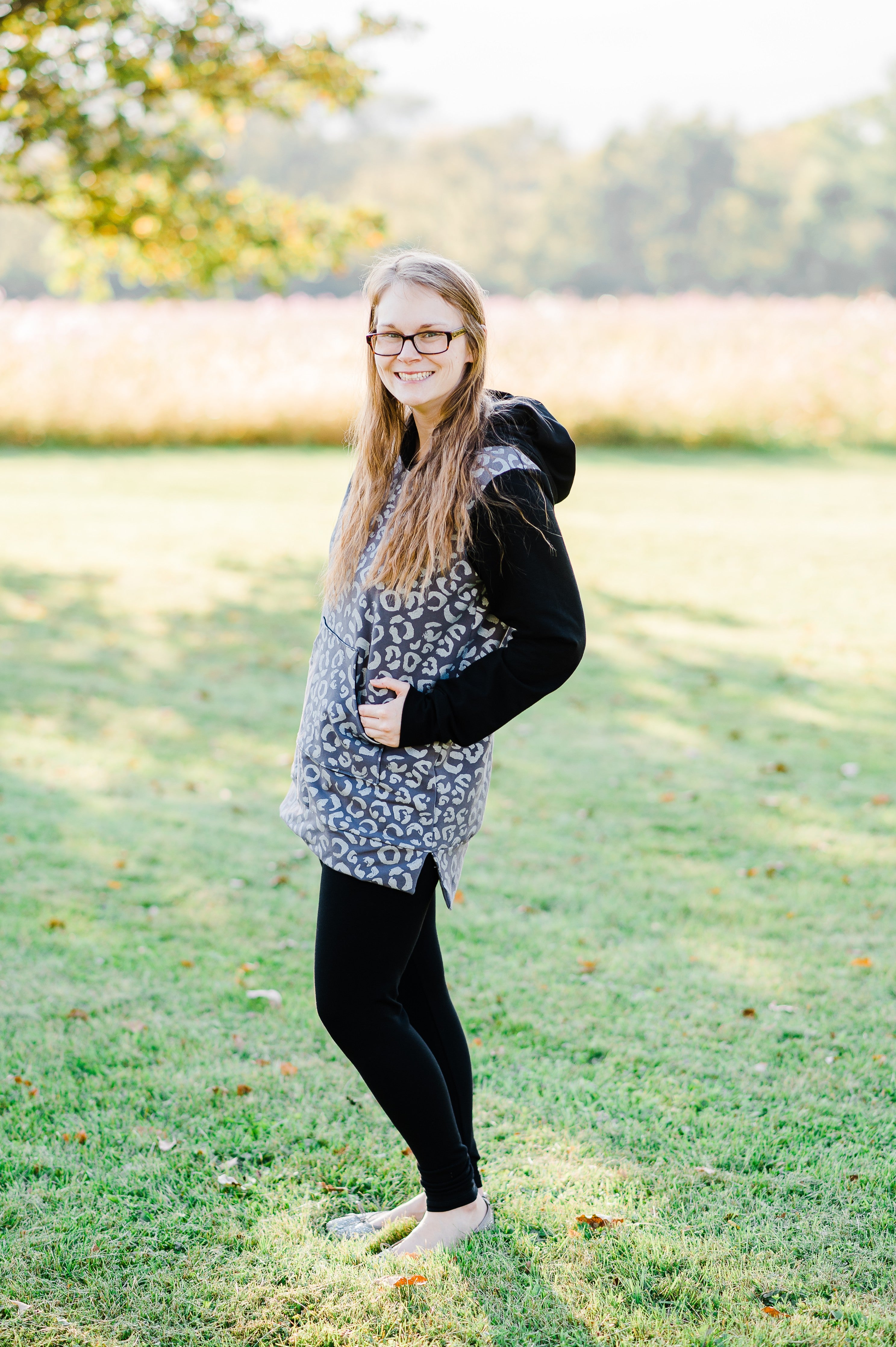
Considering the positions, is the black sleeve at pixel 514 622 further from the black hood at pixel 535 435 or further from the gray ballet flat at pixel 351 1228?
the gray ballet flat at pixel 351 1228

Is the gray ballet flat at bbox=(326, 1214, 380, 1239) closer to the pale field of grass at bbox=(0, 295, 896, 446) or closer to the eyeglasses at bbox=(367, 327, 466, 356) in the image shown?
the eyeglasses at bbox=(367, 327, 466, 356)

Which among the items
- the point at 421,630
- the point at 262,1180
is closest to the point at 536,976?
the point at 262,1180

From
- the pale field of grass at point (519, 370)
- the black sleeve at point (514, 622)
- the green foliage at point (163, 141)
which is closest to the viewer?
the black sleeve at point (514, 622)

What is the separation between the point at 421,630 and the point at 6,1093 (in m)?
1.88

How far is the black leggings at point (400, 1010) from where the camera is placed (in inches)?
86.7

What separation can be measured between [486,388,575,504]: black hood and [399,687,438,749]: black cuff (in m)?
0.47

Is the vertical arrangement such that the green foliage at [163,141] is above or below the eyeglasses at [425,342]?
above

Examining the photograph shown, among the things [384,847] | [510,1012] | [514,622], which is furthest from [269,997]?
[514,622]

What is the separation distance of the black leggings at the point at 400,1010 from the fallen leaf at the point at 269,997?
1.22 meters

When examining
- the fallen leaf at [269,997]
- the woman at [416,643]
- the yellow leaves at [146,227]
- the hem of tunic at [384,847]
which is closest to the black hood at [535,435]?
the woman at [416,643]

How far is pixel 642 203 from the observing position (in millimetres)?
58406

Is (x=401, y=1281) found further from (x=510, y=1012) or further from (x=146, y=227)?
(x=146, y=227)

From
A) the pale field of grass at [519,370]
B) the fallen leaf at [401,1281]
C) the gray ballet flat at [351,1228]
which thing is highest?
the pale field of grass at [519,370]

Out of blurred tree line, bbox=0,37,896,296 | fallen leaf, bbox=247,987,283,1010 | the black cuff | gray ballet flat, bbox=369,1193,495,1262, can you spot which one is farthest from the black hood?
blurred tree line, bbox=0,37,896,296
